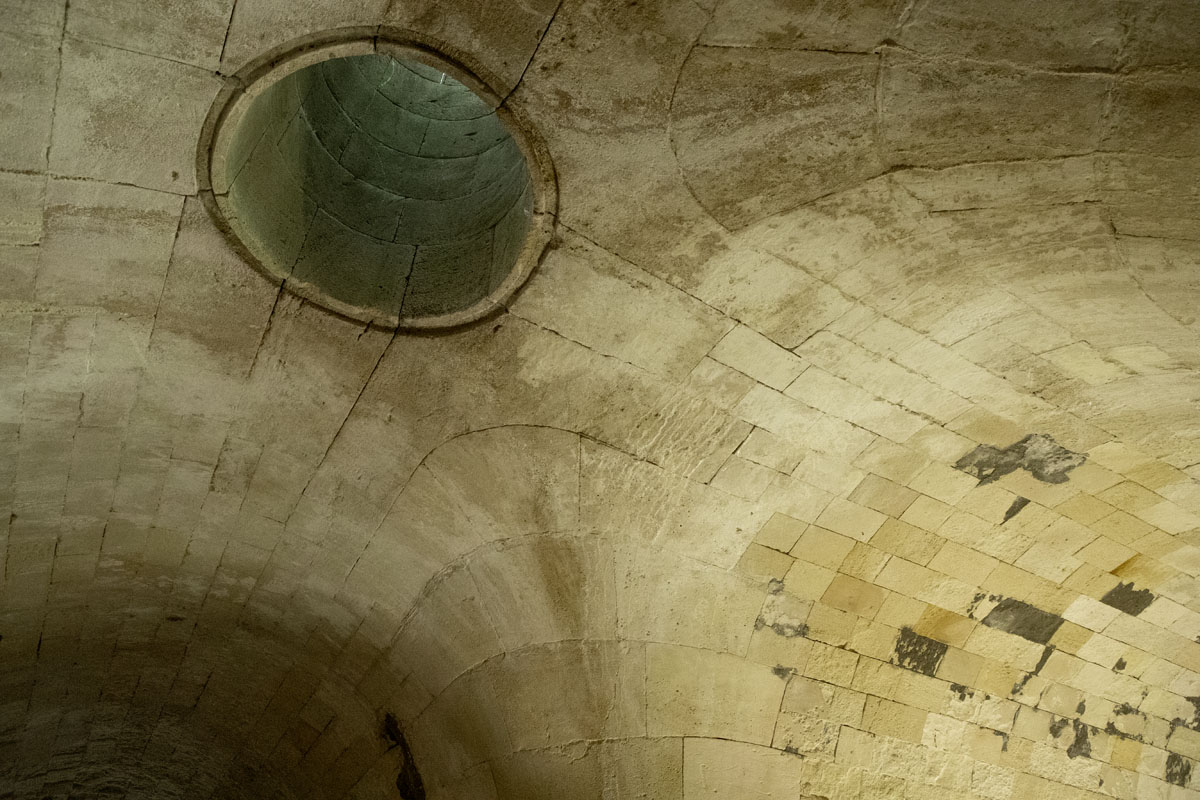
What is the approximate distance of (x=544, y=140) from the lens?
3.27m

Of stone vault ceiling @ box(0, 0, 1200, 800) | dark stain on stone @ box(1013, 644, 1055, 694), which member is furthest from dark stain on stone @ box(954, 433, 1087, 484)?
dark stain on stone @ box(1013, 644, 1055, 694)

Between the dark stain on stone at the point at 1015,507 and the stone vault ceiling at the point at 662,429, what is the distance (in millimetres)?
55

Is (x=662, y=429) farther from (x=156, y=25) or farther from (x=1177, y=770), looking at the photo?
(x=1177, y=770)

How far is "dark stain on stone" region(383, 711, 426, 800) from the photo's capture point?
195 inches

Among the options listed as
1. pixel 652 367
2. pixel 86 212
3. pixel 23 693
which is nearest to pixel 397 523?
pixel 652 367

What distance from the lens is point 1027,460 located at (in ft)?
14.3

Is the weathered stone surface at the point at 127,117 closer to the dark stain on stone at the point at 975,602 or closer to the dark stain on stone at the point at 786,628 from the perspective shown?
the dark stain on stone at the point at 786,628

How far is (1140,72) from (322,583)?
4532mm

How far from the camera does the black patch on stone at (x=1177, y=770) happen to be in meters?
5.59

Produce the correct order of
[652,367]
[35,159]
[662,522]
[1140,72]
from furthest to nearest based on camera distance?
[662,522] < [652,367] < [35,159] < [1140,72]

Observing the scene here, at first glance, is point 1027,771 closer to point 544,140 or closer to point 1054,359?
point 1054,359

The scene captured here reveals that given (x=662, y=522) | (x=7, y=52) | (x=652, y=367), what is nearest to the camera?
(x=7, y=52)

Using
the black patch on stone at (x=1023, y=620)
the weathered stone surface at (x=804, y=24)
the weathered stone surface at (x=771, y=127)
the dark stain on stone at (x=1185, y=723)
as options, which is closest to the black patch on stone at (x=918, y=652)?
the black patch on stone at (x=1023, y=620)

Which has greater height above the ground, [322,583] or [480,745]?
[322,583]
